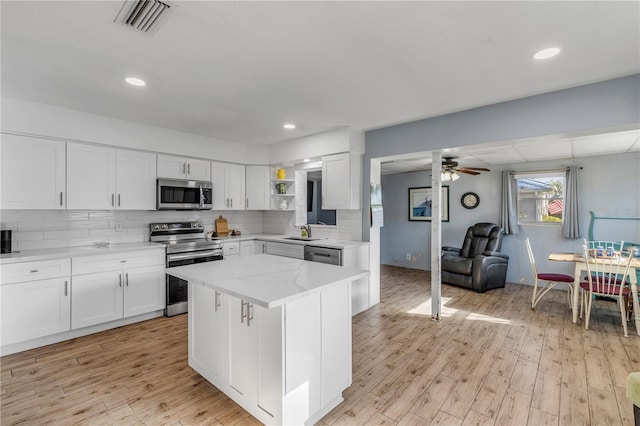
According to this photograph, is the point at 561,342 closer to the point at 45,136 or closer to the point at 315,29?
the point at 315,29

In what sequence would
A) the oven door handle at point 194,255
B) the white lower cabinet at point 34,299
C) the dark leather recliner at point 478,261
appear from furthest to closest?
the dark leather recliner at point 478,261, the oven door handle at point 194,255, the white lower cabinet at point 34,299

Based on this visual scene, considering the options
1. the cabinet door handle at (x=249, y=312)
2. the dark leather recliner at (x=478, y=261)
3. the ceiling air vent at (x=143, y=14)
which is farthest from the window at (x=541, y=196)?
the ceiling air vent at (x=143, y=14)

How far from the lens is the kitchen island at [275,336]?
5.76ft

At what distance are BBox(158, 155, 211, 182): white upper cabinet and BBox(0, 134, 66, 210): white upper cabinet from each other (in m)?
1.06

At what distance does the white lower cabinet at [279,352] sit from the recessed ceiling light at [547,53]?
7.19 feet

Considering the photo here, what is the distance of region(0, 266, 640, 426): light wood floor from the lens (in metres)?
2.03

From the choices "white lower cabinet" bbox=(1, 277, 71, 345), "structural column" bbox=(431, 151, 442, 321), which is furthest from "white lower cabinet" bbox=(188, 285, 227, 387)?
"structural column" bbox=(431, 151, 442, 321)

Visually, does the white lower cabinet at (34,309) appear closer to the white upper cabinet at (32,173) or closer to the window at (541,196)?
the white upper cabinet at (32,173)

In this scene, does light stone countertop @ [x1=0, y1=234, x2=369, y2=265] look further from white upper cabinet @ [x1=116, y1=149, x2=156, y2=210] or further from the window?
the window

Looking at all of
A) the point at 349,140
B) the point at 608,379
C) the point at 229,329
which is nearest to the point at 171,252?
the point at 229,329

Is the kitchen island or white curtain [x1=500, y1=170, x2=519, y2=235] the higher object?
white curtain [x1=500, y1=170, x2=519, y2=235]

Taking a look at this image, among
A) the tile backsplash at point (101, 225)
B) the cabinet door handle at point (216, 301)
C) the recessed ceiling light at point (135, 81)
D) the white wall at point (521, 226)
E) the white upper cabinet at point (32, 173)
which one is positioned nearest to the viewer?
the cabinet door handle at point (216, 301)

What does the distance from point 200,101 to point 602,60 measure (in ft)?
A: 11.3

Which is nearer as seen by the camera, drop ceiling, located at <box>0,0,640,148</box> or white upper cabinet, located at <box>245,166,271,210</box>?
drop ceiling, located at <box>0,0,640,148</box>
